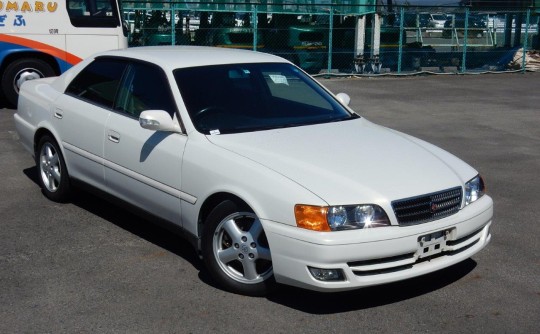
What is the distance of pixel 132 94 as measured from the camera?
20.2 ft

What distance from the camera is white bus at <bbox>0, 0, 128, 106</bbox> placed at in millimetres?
12781

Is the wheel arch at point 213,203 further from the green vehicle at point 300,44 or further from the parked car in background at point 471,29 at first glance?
the parked car in background at point 471,29

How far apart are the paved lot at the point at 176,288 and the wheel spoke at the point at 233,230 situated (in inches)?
15.0

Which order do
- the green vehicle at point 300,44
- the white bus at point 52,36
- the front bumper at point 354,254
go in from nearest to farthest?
the front bumper at point 354,254 → the white bus at point 52,36 → the green vehicle at point 300,44

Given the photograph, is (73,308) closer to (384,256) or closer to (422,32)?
(384,256)

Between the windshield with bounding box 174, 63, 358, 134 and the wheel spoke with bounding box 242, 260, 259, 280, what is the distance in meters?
1.01

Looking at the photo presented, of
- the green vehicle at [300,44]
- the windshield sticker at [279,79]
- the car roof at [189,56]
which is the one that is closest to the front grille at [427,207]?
the windshield sticker at [279,79]

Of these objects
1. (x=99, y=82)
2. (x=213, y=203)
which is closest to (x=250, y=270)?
(x=213, y=203)

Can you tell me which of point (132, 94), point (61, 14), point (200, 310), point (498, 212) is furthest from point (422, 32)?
point (200, 310)

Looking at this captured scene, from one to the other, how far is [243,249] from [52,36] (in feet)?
29.9

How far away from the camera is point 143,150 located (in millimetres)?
5699

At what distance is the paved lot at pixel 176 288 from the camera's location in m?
4.64

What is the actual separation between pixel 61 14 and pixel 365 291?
931 centimetres

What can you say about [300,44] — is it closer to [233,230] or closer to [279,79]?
[279,79]
